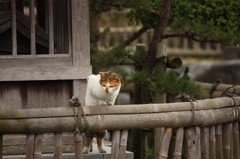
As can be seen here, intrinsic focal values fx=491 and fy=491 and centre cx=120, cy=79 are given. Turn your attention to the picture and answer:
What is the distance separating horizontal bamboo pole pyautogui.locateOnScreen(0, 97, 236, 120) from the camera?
137 inches

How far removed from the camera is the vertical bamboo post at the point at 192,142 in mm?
4113

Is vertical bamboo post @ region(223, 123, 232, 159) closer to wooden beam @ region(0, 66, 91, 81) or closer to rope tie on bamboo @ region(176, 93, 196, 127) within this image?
rope tie on bamboo @ region(176, 93, 196, 127)

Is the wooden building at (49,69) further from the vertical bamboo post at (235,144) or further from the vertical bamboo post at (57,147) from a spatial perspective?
the vertical bamboo post at (235,144)

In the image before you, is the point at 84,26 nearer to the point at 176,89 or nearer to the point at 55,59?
the point at 55,59

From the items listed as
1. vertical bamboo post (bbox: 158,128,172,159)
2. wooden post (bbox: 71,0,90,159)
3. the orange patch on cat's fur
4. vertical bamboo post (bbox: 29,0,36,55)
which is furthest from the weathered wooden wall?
vertical bamboo post (bbox: 158,128,172,159)

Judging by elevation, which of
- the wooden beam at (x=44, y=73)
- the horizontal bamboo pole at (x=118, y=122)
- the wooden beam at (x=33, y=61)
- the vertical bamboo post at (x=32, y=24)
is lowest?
the horizontal bamboo pole at (x=118, y=122)

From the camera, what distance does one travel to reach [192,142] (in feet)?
13.5

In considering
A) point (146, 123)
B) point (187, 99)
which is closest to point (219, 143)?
point (187, 99)

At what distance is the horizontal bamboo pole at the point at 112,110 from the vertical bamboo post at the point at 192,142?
0.20m

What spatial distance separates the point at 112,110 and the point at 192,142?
80 centimetres

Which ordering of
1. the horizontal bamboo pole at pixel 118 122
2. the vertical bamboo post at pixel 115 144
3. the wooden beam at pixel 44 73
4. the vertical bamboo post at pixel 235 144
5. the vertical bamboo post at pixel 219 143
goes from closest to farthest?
the horizontal bamboo pole at pixel 118 122
the vertical bamboo post at pixel 115 144
the vertical bamboo post at pixel 219 143
the wooden beam at pixel 44 73
the vertical bamboo post at pixel 235 144

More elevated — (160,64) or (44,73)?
(160,64)

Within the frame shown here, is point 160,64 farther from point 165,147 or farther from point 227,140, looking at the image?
point 165,147

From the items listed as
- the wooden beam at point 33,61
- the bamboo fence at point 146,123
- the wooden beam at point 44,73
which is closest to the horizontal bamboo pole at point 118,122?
the bamboo fence at point 146,123
